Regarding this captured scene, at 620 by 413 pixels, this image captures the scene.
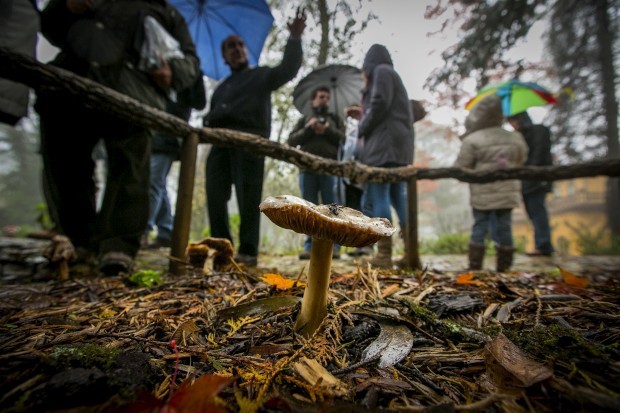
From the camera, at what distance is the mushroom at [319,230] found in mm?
761

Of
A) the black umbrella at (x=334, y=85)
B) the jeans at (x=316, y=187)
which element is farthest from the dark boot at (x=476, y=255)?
the black umbrella at (x=334, y=85)

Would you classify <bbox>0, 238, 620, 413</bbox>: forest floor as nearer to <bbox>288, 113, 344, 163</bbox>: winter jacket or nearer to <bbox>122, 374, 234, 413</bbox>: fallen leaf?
<bbox>122, 374, 234, 413</bbox>: fallen leaf

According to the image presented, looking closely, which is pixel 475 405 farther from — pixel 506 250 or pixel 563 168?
pixel 506 250

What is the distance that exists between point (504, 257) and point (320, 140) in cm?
300

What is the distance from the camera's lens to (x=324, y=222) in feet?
2.52

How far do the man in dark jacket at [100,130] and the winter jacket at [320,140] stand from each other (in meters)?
1.88

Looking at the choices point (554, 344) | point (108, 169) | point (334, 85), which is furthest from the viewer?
point (334, 85)

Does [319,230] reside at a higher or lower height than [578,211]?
lower

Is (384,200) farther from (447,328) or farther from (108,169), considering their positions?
(108,169)

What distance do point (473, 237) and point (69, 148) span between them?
472 cm

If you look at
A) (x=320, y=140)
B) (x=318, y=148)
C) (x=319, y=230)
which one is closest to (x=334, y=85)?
(x=320, y=140)

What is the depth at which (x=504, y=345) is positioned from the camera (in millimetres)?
749

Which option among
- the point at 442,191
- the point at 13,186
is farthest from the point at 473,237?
the point at 13,186

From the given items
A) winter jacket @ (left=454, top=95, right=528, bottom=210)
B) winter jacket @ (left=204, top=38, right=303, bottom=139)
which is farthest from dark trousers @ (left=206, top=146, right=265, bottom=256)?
winter jacket @ (left=454, top=95, right=528, bottom=210)
